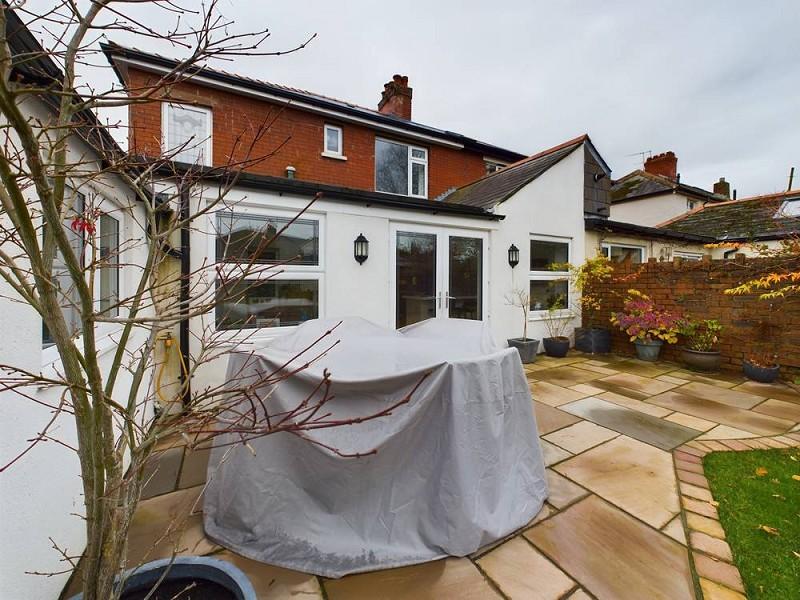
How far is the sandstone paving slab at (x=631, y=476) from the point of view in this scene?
2312mm

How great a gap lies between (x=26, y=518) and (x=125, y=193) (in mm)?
2764

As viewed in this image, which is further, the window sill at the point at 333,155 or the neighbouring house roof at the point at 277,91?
the window sill at the point at 333,155

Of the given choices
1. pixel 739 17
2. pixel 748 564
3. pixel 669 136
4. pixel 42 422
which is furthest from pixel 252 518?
pixel 669 136

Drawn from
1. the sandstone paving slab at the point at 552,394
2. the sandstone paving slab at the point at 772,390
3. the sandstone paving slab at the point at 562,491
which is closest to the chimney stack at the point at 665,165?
the sandstone paving slab at the point at 772,390

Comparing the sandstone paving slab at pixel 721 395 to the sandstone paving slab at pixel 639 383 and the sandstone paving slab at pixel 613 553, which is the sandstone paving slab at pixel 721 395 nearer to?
the sandstone paving slab at pixel 639 383

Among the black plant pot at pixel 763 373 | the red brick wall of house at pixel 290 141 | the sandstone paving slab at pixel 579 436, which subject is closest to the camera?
the sandstone paving slab at pixel 579 436

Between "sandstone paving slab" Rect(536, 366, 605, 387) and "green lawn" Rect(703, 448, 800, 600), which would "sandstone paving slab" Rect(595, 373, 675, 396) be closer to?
"sandstone paving slab" Rect(536, 366, 605, 387)

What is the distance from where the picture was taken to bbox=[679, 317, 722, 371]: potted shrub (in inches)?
217

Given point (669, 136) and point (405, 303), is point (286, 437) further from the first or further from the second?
point (669, 136)

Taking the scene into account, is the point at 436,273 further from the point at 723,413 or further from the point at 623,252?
the point at 623,252

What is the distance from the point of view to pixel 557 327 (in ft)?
23.4

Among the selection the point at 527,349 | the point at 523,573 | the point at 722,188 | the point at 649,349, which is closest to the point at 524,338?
the point at 527,349

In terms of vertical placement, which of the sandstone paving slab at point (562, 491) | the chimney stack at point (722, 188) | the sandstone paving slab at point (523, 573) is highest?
the chimney stack at point (722, 188)

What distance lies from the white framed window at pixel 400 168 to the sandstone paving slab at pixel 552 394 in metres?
7.13
